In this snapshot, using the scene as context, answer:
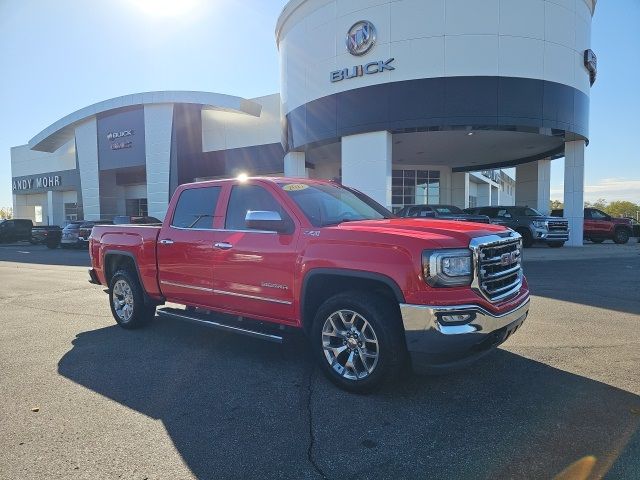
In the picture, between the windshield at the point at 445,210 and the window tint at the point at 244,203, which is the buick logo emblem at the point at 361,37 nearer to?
the windshield at the point at 445,210

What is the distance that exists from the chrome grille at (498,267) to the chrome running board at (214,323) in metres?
1.97

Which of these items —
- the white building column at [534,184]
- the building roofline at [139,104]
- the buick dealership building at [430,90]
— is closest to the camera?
the buick dealership building at [430,90]

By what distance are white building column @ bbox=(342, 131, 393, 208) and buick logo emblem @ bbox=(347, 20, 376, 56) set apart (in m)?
3.34

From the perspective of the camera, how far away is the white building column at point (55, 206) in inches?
1729

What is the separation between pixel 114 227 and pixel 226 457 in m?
4.64

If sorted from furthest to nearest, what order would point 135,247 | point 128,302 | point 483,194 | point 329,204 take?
point 483,194, point 128,302, point 135,247, point 329,204

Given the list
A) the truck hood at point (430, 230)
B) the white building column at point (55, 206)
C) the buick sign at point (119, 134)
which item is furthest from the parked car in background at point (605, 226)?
the white building column at point (55, 206)

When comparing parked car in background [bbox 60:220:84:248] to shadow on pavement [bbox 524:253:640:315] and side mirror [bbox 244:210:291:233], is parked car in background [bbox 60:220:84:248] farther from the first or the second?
side mirror [bbox 244:210:291:233]

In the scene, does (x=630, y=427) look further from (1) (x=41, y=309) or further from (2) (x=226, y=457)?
(1) (x=41, y=309)

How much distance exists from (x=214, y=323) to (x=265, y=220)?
1.56 m

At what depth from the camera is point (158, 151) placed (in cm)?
3122

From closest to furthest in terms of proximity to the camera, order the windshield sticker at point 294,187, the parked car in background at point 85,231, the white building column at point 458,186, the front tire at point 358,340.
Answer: the front tire at point 358,340 < the windshield sticker at point 294,187 < the parked car in background at point 85,231 < the white building column at point 458,186

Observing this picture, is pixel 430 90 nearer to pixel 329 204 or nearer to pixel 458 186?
pixel 329 204

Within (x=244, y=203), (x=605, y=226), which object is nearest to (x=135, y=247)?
(x=244, y=203)
